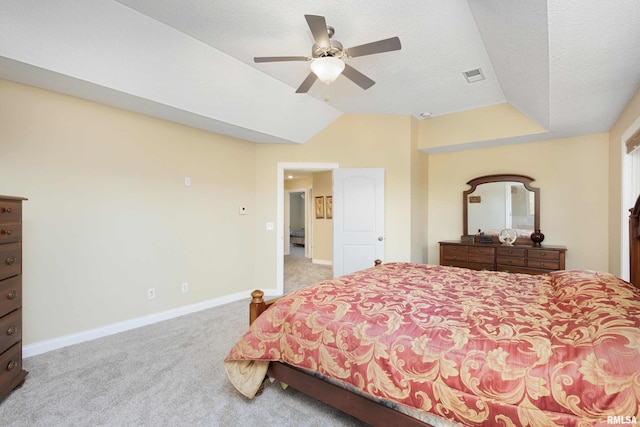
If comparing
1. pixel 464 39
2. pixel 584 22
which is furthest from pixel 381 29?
pixel 584 22

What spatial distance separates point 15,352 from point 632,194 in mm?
5497

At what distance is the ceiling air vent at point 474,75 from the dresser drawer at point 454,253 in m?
2.28

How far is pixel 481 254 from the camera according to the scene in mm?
4168

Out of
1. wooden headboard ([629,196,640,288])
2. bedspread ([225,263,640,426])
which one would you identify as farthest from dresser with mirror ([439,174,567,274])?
bedspread ([225,263,640,426])

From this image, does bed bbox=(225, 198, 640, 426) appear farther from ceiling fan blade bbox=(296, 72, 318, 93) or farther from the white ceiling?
ceiling fan blade bbox=(296, 72, 318, 93)

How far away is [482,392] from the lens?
1141mm

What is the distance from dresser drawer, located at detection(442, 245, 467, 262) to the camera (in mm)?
4309

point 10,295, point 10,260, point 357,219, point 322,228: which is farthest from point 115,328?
point 322,228

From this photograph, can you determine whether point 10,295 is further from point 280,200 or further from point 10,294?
point 280,200

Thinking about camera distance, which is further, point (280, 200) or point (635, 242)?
point (280, 200)

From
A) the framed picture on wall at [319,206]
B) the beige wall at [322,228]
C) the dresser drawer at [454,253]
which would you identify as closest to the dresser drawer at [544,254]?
the dresser drawer at [454,253]

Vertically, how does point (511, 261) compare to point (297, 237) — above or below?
above

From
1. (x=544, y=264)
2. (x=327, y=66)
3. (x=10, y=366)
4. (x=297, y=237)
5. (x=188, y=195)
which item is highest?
(x=327, y=66)

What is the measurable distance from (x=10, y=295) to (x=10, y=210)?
0.58 metres
